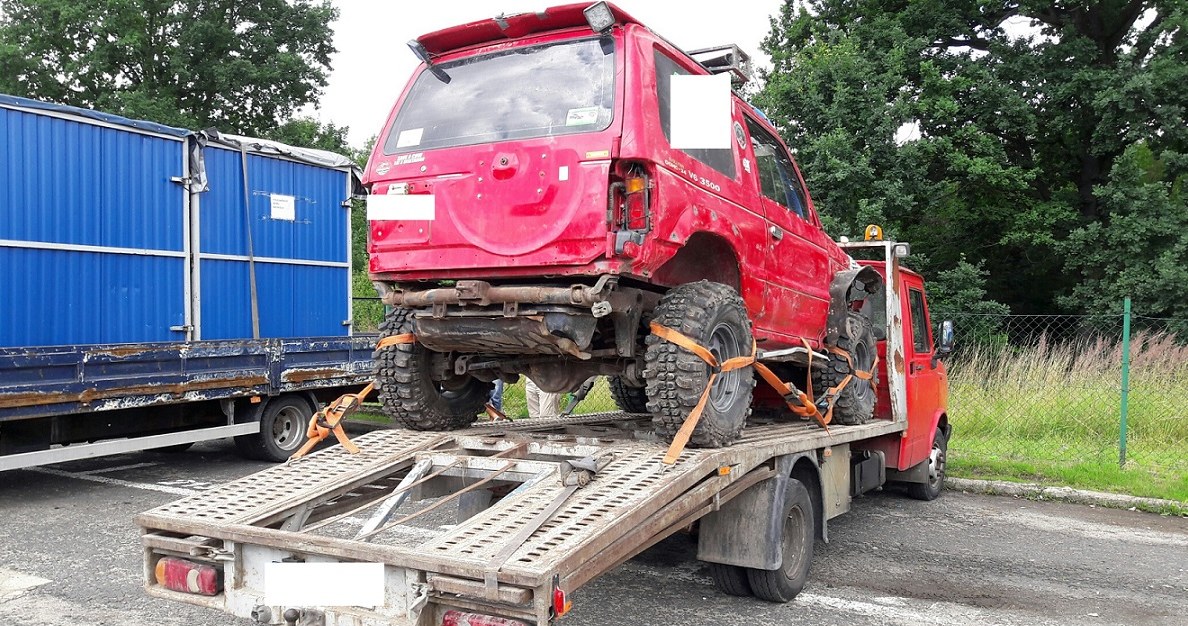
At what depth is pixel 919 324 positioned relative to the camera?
25.2 ft

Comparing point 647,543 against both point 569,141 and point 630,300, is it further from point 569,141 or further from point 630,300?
point 569,141

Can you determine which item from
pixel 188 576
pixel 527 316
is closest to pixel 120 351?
pixel 188 576

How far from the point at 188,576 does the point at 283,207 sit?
301 inches

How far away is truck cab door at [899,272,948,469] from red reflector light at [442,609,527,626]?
5027 millimetres

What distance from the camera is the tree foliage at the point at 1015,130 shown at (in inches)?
577

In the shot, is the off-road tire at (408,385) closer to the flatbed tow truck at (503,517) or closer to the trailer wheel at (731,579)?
the flatbed tow truck at (503,517)

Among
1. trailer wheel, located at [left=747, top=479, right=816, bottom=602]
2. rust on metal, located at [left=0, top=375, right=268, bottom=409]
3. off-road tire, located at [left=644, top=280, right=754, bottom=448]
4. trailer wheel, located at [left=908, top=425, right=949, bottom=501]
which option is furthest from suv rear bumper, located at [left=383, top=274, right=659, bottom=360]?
trailer wheel, located at [left=908, top=425, right=949, bottom=501]

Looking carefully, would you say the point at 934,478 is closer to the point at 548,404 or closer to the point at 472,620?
the point at 548,404

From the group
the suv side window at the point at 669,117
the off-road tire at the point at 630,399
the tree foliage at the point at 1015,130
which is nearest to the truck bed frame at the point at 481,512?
the suv side window at the point at 669,117

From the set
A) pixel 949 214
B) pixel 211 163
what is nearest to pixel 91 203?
pixel 211 163

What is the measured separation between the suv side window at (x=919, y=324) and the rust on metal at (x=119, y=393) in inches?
242

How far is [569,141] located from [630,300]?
2.71 feet

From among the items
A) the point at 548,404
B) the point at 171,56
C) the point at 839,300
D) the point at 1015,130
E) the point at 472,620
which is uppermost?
the point at 171,56

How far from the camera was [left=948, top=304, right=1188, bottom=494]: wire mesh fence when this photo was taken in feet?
28.5
